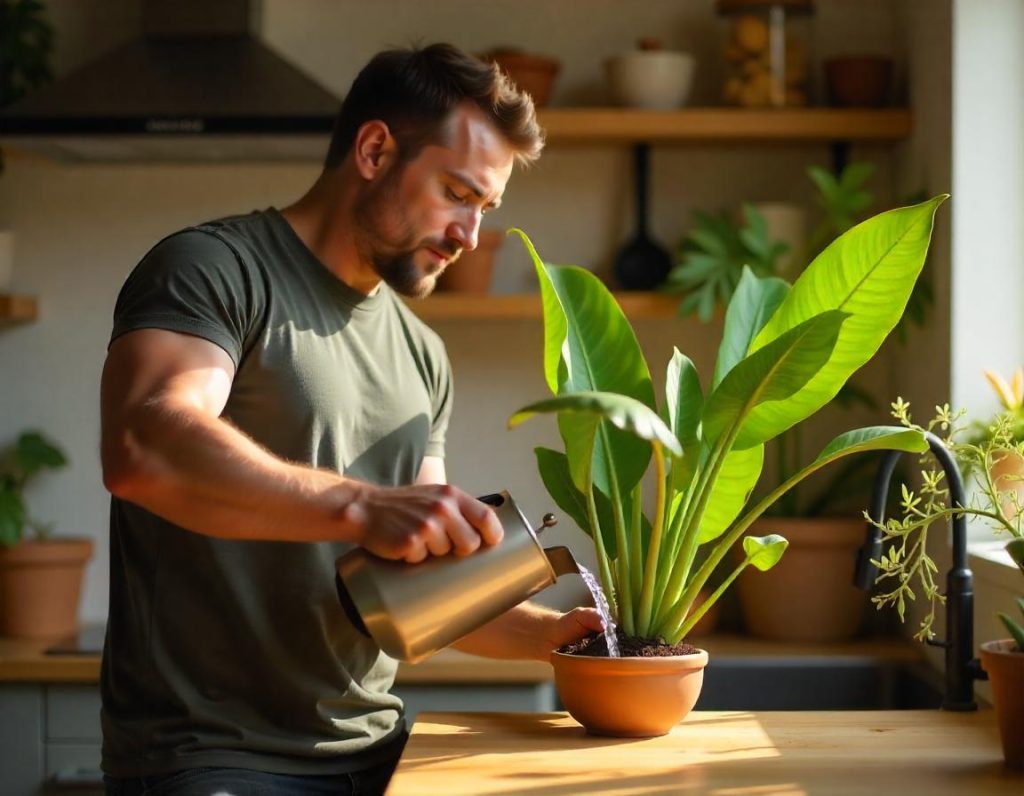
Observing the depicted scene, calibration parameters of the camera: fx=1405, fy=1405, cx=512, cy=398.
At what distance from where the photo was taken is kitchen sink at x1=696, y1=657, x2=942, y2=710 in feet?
8.96

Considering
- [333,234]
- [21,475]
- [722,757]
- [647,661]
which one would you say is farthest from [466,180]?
[21,475]

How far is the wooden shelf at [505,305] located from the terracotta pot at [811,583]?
49 centimetres

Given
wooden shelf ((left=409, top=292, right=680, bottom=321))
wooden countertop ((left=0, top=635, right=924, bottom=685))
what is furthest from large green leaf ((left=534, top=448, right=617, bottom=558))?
wooden shelf ((left=409, top=292, right=680, bottom=321))

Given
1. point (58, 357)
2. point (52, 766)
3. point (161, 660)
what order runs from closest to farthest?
point (161, 660)
point (52, 766)
point (58, 357)

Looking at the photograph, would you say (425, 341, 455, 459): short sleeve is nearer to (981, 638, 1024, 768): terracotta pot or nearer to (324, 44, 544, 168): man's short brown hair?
(324, 44, 544, 168): man's short brown hair

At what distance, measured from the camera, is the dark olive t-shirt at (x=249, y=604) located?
1.57m

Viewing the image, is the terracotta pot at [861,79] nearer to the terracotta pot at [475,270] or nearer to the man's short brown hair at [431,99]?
the terracotta pot at [475,270]

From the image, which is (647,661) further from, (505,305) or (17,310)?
(17,310)

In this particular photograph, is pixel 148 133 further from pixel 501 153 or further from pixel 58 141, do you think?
pixel 501 153

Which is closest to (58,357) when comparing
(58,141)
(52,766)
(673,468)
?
(58,141)

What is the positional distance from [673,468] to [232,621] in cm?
54

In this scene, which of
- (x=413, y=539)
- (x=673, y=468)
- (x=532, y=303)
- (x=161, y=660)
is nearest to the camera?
(x=413, y=539)

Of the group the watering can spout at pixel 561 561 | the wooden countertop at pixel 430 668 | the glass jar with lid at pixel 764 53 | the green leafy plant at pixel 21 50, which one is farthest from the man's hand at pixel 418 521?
the green leafy plant at pixel 21 50

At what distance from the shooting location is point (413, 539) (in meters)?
1.27
